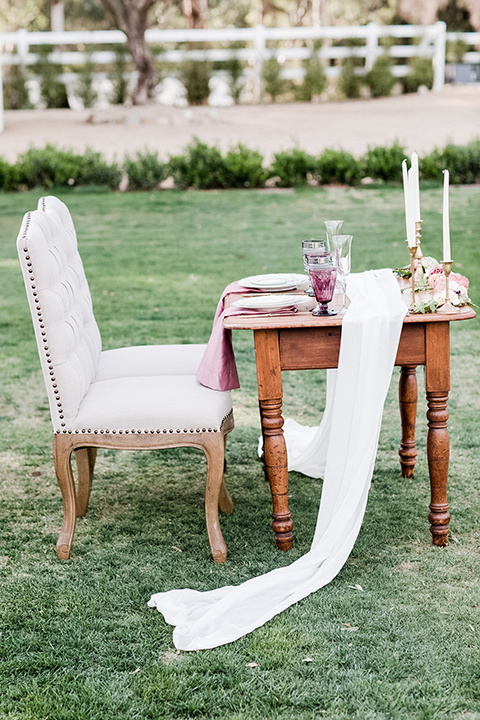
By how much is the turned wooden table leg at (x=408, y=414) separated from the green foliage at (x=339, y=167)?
27.1 ft

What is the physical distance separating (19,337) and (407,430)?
3443 millimetres

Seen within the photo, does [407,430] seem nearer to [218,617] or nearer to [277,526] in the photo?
[277,526]

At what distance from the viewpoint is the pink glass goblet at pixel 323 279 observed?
2.70m

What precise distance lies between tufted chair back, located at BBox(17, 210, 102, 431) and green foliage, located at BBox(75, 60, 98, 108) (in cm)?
1608

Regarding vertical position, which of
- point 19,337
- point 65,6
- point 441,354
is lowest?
point 19,337

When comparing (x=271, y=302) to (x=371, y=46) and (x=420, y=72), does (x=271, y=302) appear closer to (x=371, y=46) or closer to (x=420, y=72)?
(x=371, y=46)

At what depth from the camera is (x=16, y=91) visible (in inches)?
714

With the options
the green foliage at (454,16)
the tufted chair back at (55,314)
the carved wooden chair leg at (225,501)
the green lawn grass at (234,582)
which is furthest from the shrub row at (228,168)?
the green foliage at (454,16)

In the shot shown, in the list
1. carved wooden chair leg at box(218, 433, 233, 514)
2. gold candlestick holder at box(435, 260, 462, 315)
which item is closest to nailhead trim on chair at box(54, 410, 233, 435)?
carved wooden chair leg at box(218, 433, 233, 514)

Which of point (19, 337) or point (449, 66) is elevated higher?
point (449, 66)

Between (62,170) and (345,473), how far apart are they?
371 inches

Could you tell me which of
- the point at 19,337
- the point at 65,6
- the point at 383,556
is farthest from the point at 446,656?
the point at 65,6

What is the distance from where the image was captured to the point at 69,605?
261cm

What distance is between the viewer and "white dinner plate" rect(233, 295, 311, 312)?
285 centimetres
